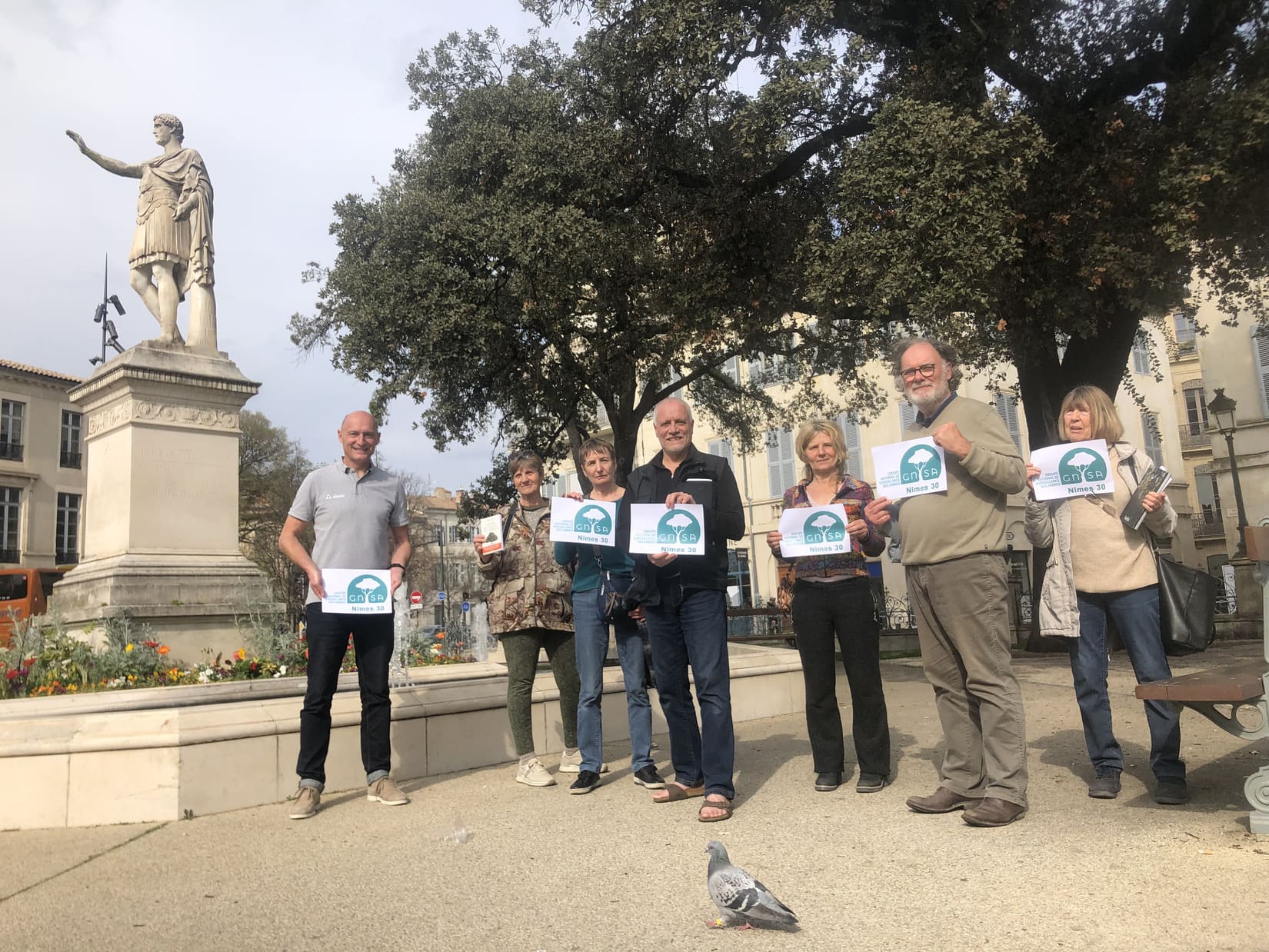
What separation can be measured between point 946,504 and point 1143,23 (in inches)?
424

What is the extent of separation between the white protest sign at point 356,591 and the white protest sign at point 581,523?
3.10 ft

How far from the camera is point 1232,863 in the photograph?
3.37 metres

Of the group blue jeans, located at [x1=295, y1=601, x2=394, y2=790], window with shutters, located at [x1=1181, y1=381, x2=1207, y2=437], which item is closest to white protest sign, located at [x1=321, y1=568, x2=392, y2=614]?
blue jeans, located at [x1=295, y1=601, x2=394, y2=790]

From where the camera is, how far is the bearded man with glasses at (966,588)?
13.7ft

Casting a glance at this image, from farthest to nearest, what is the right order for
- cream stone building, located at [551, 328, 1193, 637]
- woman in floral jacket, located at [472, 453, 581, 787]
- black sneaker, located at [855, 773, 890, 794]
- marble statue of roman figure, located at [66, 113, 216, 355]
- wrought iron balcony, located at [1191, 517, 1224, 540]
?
wrought iron balcony, located at [1191, 517, 1224, 540]
cream stone building, located at [551, 328, 1193, 637]
marble statue of roman figure, located at [66, 113, 216, 355]
woman in floral jacket, located at [472, 453, 581, 787]
black sneaker, located at [855, 773, 890, 794]

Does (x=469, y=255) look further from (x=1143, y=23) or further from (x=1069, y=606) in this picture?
(x=1069, y=606)

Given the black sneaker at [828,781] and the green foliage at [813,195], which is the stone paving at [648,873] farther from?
the green foliage at [813,195]

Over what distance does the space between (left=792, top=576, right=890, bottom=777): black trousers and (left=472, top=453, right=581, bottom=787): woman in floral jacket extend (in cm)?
→ 140

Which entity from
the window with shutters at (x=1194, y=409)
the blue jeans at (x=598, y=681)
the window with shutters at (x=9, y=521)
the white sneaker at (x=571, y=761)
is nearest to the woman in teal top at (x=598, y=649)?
the blue jeans at (x=598, y=681)

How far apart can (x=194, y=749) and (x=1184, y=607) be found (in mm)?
4898

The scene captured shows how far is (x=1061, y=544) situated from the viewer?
4.72 metres

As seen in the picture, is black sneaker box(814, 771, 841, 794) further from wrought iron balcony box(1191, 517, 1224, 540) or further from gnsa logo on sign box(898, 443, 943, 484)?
wrought iron balcony box(1191, 517, 1224, 540)

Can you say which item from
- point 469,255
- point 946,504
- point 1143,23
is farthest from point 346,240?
point 946,504

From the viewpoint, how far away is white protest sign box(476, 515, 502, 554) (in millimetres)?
5461
